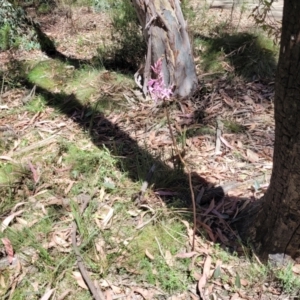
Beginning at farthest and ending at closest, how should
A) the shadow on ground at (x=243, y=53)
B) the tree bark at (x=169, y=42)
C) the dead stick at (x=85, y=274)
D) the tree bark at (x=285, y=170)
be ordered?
the shadow on ground at (x=243, y=53) → the tree bark at (x=169, y=42) → the dead stick at (x=85, y=274) → the tree bark at (x=285, y=170)

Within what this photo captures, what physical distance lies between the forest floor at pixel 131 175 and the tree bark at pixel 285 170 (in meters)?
0.14

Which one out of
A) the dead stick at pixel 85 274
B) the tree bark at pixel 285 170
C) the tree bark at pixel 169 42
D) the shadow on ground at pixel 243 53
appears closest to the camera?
the tree bark at pixel 285 170

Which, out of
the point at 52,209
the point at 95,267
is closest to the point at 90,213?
the point at 52,209

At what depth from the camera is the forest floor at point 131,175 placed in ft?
8.61

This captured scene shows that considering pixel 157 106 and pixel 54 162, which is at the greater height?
pixel 157 106

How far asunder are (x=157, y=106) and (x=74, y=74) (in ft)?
4.62

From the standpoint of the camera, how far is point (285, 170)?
2.14 meters

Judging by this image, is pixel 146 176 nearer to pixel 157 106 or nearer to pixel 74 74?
pixel 157 106

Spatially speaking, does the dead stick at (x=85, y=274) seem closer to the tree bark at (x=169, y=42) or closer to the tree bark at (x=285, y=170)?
the tree bark at (x=285, y=170)

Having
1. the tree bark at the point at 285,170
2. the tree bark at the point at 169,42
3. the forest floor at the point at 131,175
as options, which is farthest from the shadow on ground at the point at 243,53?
the tree bark at the point at 285,170

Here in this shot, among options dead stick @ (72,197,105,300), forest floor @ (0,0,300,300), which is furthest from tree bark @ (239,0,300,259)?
dead stick @ (72,197,105,300)

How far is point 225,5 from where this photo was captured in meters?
6.76

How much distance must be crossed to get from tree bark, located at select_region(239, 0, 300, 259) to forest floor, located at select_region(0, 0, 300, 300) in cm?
14

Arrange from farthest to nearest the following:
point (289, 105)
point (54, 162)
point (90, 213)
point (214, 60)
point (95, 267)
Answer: point (214, 60) → point (54, 162) → point (90, 213) → point (95, 267) → point (289, 105)
